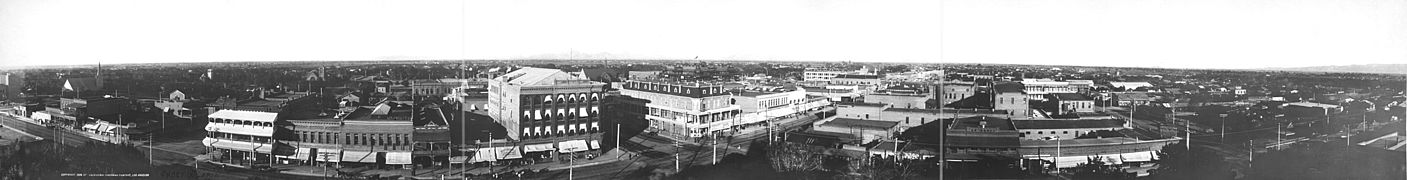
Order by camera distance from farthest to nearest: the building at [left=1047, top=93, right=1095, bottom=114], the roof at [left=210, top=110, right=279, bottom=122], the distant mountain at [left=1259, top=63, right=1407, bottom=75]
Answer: the building at [left=1047, top=93, right=1095, bottom=114]
the roof at [left=210, top=110, right=279, bottom=122]
the distant mountain at [left=1259, top=63, right=1407, bottom=75]

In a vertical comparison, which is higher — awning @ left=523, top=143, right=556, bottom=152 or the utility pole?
the utility pole

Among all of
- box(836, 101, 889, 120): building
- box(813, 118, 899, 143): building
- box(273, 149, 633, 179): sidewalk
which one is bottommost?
box(273, 149, 633, 179): sidewalk

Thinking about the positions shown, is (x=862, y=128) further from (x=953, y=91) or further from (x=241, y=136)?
(x=241, y=136)

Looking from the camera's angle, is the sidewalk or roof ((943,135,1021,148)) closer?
the sidewalk

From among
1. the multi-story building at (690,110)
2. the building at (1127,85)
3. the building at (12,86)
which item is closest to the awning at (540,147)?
the multi-story building at (690,110)

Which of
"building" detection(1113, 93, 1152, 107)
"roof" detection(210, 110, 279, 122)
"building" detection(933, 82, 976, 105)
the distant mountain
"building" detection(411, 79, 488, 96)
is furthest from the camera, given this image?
"building" detection(1113, 93, 1152, 107)

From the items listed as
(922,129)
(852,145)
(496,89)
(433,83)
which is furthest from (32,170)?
(922,129)

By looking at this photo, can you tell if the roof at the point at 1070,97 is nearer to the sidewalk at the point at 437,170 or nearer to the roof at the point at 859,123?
the roof at the point at 859,123

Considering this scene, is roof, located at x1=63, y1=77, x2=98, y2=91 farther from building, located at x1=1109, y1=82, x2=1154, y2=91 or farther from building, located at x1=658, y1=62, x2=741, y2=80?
building, located at x1=1109, y1=82, x2=1154, y2=91

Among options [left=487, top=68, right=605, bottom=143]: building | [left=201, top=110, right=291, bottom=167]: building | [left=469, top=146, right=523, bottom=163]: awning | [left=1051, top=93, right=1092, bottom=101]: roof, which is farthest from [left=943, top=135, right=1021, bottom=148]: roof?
[left=201, top=110, right=291, bottom=167]: building
